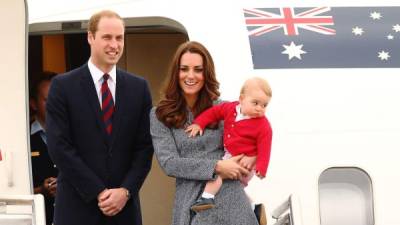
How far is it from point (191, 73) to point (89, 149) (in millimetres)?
804

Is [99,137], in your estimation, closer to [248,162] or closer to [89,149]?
[89,149]

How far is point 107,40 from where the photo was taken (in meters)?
5.12

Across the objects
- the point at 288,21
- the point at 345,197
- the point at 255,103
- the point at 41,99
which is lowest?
the point at 345,197

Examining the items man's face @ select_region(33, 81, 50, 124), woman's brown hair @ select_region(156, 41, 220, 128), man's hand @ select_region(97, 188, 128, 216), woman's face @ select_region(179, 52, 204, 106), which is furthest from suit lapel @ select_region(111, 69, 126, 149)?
man's face @ select_region(33, 81, 50, 124)

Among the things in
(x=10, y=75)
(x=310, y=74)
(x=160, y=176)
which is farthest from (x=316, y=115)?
(x=160, y=176)

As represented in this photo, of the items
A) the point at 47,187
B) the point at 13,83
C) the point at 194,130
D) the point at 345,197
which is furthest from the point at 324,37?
the point at 47,187

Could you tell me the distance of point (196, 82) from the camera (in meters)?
4.89

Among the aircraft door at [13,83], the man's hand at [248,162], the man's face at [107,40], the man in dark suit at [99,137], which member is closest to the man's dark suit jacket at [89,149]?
the man in dark suit at [99,137]

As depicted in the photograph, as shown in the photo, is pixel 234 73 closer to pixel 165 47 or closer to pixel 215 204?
pixel 215 204

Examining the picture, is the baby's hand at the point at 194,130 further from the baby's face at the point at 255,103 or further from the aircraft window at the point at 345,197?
the aircraft window at the point at 345,197

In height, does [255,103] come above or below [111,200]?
above

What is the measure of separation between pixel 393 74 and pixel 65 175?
2.42m

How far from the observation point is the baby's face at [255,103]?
471 cm

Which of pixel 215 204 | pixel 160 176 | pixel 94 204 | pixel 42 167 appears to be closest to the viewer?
pixel 215 204
